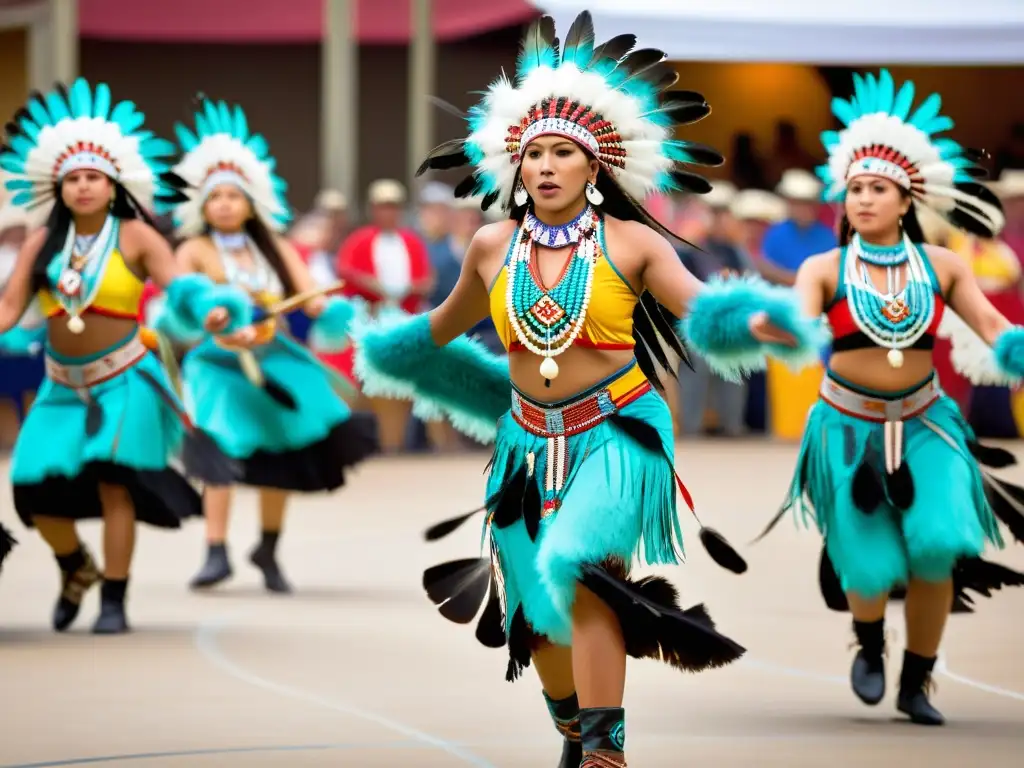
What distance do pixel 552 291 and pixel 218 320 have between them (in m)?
2.58

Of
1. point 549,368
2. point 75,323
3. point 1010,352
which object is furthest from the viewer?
point 75,323

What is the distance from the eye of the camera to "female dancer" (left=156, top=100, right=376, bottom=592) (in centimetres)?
910

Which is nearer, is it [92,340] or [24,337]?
[92,340]

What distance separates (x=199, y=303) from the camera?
299 inches

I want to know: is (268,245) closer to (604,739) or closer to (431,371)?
(431,371)

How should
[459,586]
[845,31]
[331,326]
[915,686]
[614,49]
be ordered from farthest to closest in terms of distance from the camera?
1. [845,31]
2. [331,326]
3. [915,686]
4. [459,586]
5. [614,49]

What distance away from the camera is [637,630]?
5012mm

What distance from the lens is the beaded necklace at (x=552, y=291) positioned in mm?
5172

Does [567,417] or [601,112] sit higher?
[601,112]

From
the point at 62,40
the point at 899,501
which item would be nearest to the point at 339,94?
the point at 62,40

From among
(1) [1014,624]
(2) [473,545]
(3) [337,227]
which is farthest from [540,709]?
(3) [337,227]

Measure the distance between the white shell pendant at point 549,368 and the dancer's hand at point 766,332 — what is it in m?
0.59

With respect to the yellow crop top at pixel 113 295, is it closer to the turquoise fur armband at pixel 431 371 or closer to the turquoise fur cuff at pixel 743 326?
the turquoise fur armband at pixel 431 371

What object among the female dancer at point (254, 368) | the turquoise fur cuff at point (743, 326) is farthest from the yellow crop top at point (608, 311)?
the female dancer at point (254, 368)
